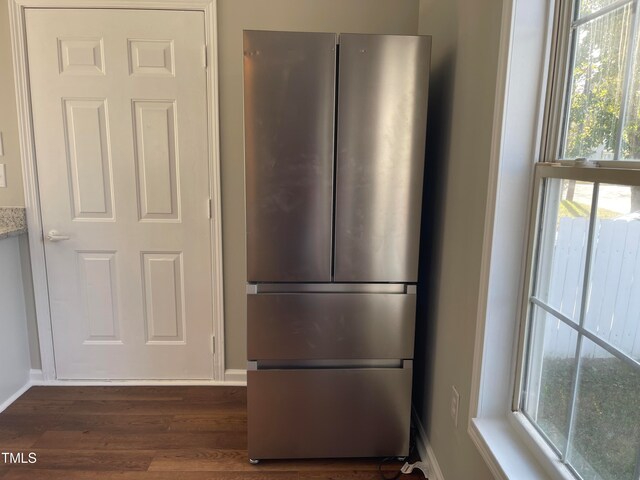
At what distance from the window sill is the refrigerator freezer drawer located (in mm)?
501

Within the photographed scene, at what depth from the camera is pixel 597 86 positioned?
3.27 ft

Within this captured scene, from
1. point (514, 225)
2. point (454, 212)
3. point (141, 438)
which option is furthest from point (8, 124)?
point (514, 225)

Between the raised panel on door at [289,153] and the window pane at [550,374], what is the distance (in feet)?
2.62

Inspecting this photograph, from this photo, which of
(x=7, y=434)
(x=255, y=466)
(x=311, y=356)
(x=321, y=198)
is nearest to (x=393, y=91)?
(x=321, y=198)

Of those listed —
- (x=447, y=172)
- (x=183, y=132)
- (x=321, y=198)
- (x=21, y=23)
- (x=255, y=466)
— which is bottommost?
(x=255, y=466)

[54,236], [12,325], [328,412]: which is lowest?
[328,412]

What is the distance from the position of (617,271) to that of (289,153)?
1.13 metres

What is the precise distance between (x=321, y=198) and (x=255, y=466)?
1.23 m

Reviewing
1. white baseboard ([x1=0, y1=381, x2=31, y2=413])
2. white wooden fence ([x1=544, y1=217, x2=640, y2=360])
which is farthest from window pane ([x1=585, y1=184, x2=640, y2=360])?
white baseboard ([x1=0, y1=381, x2=31, y2=413])

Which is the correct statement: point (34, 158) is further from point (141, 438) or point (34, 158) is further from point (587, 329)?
point (587, 329)

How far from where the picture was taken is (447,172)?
5.48 feet

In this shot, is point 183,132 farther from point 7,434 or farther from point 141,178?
point 7,434

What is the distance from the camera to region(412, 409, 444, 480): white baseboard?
172 centimetres

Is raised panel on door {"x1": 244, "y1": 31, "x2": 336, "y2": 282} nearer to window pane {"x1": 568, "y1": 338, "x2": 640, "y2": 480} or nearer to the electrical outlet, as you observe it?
the electrical outlet
